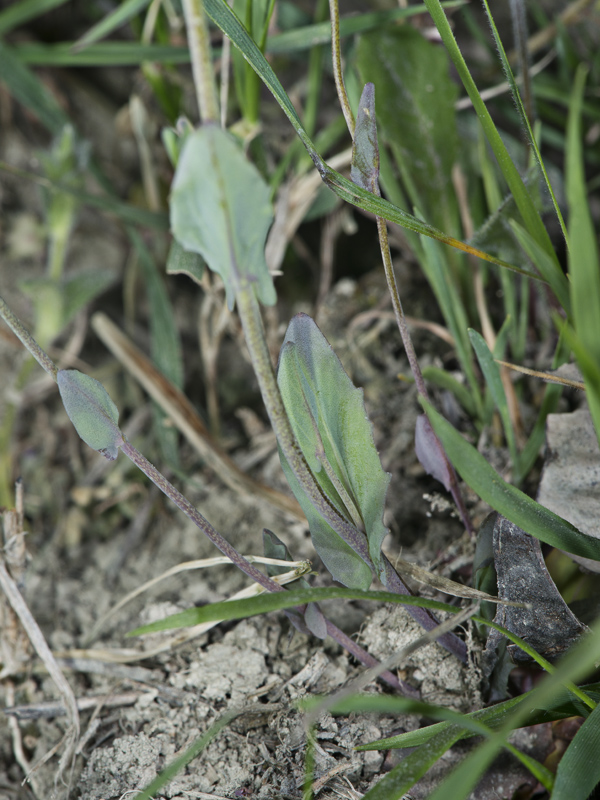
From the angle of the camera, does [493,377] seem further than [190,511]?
Yes

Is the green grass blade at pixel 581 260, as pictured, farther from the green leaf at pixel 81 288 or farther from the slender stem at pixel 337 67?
the green leaf at pixel 81 288

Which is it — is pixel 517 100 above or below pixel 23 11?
below

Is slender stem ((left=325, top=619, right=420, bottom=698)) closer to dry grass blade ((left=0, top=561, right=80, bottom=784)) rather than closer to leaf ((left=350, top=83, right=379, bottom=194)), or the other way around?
dry grass blade ((left=0, top=561, right=80, bottom=784))

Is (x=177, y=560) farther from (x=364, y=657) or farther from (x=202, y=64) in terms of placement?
(x=202, y=64)

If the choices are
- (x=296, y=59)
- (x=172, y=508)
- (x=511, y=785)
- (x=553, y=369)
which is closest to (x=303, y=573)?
(x=511, y=785)

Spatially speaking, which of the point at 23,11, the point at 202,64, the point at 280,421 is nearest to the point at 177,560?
the point at 280,421

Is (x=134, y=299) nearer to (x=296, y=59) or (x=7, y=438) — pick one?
(x=7, y=438)

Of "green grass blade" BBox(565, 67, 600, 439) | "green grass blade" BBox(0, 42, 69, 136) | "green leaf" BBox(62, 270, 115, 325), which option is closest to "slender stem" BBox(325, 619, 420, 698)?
"green grass blade" BBox(565, 67, 600, 439)
